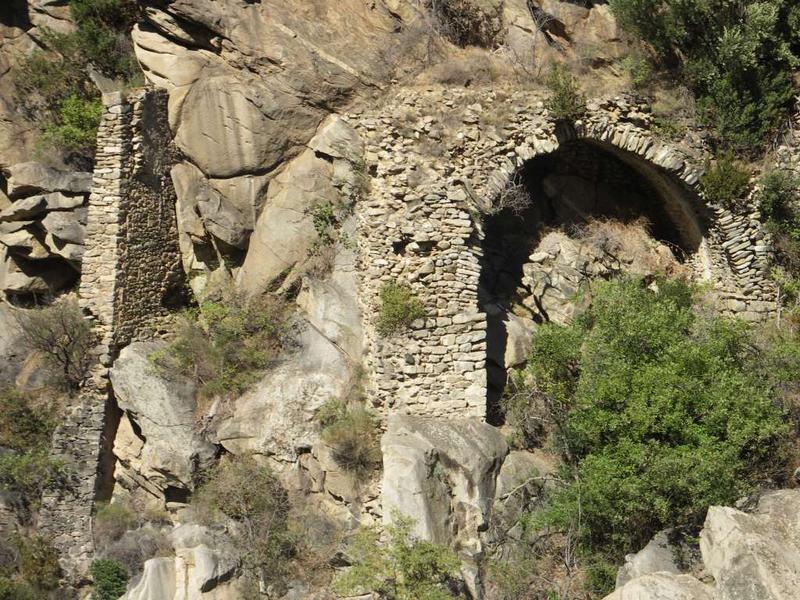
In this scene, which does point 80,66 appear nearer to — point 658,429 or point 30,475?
point 30,475

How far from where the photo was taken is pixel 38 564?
1349cm

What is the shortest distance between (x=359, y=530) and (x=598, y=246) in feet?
23.1

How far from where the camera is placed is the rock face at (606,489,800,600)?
28.1ft

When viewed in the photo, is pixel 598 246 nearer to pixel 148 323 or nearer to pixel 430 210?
pixel 430 210

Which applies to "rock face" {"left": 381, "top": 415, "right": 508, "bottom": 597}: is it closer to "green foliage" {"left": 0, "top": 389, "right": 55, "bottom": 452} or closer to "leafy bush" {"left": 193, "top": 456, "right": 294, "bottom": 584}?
"leafy bush" {"left": 193, "top": 456, "right": 294, "bottom": 584}

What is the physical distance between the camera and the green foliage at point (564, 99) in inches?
567

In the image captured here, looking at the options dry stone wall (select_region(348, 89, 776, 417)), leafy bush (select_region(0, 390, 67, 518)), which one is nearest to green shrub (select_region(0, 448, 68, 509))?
leafy bush (select_region(0, 390, 67, 518))

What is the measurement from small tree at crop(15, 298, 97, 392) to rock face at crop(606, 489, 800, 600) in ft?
33.5

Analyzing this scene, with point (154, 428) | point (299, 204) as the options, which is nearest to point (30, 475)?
point (154, 428)

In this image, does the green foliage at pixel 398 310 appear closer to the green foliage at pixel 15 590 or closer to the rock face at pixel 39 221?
the rock face at pixel 39 221

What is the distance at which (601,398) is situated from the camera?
37.1ft

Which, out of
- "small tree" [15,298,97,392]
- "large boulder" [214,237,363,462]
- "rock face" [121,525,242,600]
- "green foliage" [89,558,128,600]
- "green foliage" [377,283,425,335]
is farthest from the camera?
"small tree" [15,298,97,392]

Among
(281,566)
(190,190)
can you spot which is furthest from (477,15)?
(281,566)

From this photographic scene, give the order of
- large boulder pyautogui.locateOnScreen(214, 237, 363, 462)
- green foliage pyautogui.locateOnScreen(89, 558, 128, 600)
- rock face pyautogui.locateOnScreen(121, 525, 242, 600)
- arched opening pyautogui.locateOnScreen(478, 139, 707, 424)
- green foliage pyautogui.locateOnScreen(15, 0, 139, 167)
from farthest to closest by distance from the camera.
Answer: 1. green foliage pyautogui.locateOnScreen(15, 0, 139, 167)
2. arched opening pyautogui.locateOnScreen(478, 139, 707, 424)
3. large boulder pyautogui.locateOnScreen(214, 237, 363, 462)
4. green foliage pyautogui.locateOnScreen(89, 558, 128, 600)
5. rock face pyautogui.locateOnScreen(121, 525, 242, 600)
